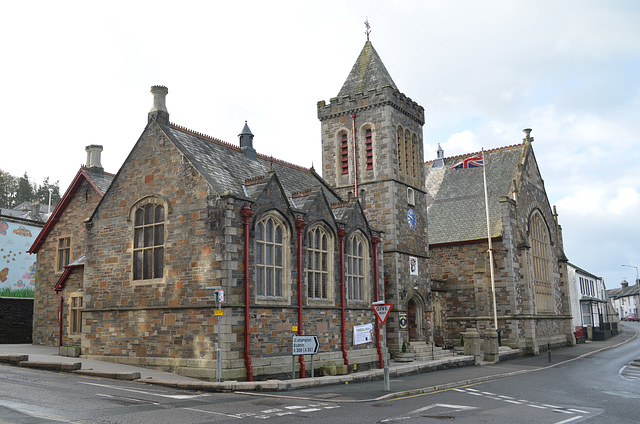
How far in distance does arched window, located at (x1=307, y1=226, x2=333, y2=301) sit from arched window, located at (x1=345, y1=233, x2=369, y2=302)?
56.3 inches

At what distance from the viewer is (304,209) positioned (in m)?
22.0

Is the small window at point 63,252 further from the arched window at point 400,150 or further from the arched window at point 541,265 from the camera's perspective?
the arched window at point 541,265

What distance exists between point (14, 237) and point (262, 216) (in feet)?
76.4

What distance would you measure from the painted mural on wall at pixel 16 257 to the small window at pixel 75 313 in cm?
1101

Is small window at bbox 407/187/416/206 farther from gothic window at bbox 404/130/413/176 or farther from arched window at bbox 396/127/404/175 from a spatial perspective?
arched window at bbox 396/127/404/175

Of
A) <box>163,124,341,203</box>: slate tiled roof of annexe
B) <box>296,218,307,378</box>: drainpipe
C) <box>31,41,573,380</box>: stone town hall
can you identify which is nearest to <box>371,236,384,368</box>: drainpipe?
<box>31,41,573,380</box>: stone town hall

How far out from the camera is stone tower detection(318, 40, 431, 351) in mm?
28625

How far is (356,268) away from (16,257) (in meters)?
23.4

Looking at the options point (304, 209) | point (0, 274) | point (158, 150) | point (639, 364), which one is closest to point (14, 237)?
point (0, 274)

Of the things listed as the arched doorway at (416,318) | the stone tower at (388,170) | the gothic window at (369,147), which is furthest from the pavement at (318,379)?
the gothic window at (369,147)

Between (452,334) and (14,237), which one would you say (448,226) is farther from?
(14,237)

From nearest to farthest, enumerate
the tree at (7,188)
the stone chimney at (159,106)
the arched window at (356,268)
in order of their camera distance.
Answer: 1. the stone chimney at (159,106)
2. the arched window at (356,268)
3. the tree at (7,188)

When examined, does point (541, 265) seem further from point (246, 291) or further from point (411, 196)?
point (246, 291)

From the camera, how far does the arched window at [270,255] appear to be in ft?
65.1
